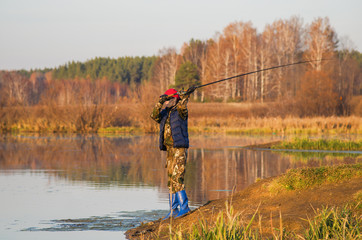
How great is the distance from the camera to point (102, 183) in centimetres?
1515

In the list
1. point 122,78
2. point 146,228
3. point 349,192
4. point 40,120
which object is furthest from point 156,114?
point 122,78

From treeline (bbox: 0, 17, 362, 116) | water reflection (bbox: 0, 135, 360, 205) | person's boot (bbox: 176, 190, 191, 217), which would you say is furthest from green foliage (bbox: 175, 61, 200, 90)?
person's boot (bbox: 176, 190, 191, 217)

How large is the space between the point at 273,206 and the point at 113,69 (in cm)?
14800

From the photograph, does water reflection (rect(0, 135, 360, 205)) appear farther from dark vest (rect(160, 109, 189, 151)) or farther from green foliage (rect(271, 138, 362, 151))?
dark vest (rect(160, 109, 189, 151))

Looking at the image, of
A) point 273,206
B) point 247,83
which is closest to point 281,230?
point 273,206

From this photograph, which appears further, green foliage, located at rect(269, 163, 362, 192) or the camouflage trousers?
green foliage, located at rect(269, 163, 362, 192)

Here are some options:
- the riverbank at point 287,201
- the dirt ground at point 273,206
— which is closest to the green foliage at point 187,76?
the riverbank at point 287,201

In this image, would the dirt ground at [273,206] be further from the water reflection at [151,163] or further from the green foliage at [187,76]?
the green foliage at [187,76]

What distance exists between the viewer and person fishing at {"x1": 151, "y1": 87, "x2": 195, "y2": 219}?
9.38 metres

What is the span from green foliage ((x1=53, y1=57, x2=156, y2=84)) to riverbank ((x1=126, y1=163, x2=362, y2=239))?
125m

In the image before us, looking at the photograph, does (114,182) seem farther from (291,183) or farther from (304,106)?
(304,106)

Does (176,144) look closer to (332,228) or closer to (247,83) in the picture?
(332,228)

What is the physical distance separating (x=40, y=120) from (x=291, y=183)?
3518 cm

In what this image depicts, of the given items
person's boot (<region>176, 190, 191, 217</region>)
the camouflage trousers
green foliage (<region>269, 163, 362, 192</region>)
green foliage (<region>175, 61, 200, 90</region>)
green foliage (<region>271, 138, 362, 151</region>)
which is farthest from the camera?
green foliage (<region>175, 61, 200, 90</region>)
